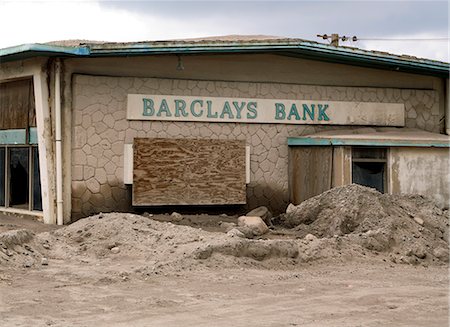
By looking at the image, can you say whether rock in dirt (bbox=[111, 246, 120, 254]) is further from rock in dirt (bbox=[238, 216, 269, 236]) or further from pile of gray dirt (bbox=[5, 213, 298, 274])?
rock in dirt (bbox=[238, 216, 269, 236])

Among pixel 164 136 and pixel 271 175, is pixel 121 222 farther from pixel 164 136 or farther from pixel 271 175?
pixel 271 175

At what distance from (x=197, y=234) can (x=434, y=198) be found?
7.37 m

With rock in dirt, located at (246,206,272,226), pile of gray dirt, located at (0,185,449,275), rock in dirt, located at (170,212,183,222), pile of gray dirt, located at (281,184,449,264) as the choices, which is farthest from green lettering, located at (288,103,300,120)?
rock in dirt, located at (170,212,183,222)

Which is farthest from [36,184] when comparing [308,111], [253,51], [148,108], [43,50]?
[308,111]

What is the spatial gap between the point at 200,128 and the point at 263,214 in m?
2.38

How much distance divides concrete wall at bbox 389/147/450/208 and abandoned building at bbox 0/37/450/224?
2 cm

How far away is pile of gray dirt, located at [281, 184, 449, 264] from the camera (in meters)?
13.3

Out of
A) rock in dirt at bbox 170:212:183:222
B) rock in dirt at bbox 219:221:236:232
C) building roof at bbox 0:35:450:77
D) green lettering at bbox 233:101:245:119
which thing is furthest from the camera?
green lettering at bbox 233:101:245:119

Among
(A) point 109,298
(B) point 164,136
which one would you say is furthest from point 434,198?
(A) point 109,298

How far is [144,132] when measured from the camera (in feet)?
56.6

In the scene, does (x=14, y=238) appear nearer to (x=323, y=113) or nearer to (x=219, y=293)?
(x=219, y=293)

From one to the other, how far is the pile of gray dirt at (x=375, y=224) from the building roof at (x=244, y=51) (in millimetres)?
3681

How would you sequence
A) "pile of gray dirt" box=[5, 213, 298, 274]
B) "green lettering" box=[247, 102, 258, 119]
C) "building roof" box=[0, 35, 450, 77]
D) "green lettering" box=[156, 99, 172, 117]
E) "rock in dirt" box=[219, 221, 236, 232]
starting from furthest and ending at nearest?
1. "green lettering" box=[247, 102, 258, 119]
2. "green lettering" box=[156, 99, 172, 117]
3. "building roof" box=[0, 35, 450, 77]
4. "rock in dirt" box=[219, 221, 236, 232]
5. "pile of gray dirt" box=[5, 213, 298, 274]

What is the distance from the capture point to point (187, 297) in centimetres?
963
